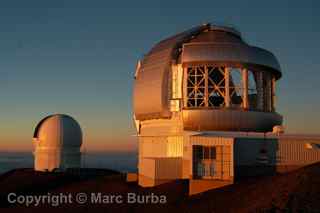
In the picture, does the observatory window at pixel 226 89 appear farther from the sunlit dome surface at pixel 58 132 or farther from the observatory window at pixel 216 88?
the sunlit dome surface at pixel 58 132

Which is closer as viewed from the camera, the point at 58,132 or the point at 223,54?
the point at 223,54

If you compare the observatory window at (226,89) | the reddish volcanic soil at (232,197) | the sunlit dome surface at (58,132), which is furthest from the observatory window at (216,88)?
the sunlit dome surface at (58,132)

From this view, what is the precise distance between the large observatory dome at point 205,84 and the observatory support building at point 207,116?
0.07 metres

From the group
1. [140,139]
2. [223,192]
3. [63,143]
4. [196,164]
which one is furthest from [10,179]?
[223,192]

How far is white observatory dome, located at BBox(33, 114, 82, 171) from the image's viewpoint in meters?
39.9

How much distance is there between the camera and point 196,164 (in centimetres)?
2072

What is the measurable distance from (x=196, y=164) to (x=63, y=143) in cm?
2272

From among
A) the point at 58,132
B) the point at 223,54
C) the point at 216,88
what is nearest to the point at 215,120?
the point at 216,88

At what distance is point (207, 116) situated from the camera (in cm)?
2595

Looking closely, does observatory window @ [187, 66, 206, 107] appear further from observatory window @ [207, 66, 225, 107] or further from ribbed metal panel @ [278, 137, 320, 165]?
ribbed metal panel @ [278, 137, 320, 165]

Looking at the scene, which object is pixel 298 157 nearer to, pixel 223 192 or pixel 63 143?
pixel 223 192

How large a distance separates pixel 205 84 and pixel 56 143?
19894 mm

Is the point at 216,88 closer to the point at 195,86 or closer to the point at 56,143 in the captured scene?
the point at 195,86

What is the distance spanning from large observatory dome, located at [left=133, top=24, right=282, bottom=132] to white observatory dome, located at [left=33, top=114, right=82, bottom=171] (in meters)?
13.2
